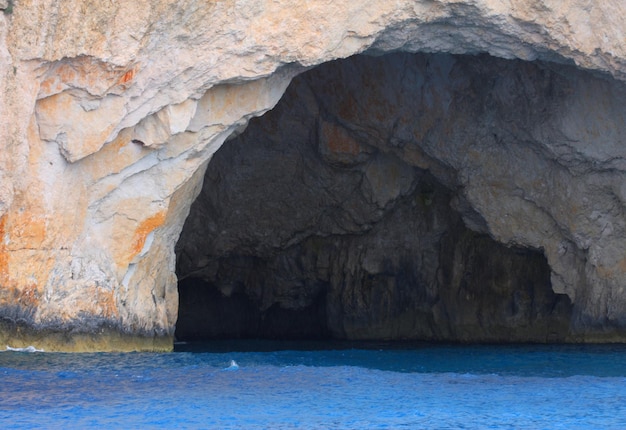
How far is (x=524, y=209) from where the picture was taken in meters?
18.0

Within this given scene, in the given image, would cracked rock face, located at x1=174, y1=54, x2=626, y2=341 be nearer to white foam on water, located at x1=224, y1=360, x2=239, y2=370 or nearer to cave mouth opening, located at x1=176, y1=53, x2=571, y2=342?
cave mouth opening, located at x1=176, y1=53, x2=571, y2=342

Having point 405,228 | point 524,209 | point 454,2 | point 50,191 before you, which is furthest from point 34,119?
point 405,228

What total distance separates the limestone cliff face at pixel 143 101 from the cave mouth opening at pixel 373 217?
279 centimetres

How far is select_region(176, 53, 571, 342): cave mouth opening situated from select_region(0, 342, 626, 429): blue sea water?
5.94 m

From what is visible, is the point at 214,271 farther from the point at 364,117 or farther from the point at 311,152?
the point at 364,117

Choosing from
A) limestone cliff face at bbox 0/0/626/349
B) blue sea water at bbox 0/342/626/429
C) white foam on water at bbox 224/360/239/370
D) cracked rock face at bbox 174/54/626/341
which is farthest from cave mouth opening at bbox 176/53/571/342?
white foam on water at bbox 224/360/239/370

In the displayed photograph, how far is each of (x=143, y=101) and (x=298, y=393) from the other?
197 inches

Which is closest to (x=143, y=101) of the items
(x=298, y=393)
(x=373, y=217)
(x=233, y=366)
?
(x=233, y=366)

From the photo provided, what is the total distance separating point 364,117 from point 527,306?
5.87m

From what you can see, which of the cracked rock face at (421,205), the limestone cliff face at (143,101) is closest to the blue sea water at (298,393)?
the limestone cliff face at (143,101)

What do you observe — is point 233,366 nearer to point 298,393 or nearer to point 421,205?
point 298,393

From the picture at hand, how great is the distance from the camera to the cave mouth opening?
58.3ft

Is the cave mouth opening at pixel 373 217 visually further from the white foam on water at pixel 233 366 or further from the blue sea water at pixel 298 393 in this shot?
the white foam on water at pixel 233 366

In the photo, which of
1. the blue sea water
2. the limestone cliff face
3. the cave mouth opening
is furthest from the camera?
the cave mouth opening
